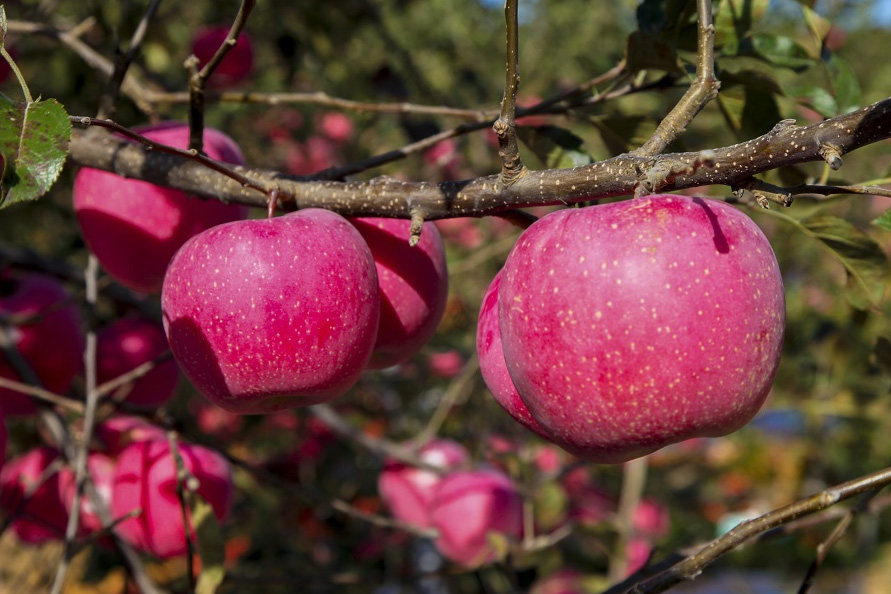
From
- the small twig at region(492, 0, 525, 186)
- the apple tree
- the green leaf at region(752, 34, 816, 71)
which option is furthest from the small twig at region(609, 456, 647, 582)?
the small twig at region(492, 0, 525, 186)

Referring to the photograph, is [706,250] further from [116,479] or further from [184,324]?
[116,479]

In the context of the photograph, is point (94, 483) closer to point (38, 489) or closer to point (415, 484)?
point (38, 489)

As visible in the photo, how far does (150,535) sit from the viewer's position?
126 cm

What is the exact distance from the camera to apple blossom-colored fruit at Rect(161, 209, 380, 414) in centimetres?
73

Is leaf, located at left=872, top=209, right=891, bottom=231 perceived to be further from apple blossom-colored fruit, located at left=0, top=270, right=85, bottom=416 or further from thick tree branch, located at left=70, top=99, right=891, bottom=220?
apple blossom-colored fruit, located at left=0, top=270, right=85, bottom=416

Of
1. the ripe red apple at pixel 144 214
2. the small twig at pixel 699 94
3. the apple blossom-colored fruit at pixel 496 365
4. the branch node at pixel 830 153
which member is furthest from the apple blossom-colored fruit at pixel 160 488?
the branch node at pixel 830 153

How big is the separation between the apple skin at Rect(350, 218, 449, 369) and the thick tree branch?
9 cm

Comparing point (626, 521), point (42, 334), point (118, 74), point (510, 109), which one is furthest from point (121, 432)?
point (626, 521)

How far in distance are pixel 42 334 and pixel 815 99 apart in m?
1.18

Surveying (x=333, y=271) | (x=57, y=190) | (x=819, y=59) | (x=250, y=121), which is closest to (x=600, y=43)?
(x=250, y=121)

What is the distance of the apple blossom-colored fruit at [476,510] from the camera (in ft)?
5.72

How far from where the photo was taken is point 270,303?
2.41ft

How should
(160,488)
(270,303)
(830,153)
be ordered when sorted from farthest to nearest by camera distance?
(160,488) < (270,303) < (830,153)

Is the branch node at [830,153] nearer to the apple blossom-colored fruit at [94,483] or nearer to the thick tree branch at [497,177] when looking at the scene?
the thick tree branch at [497,177]
